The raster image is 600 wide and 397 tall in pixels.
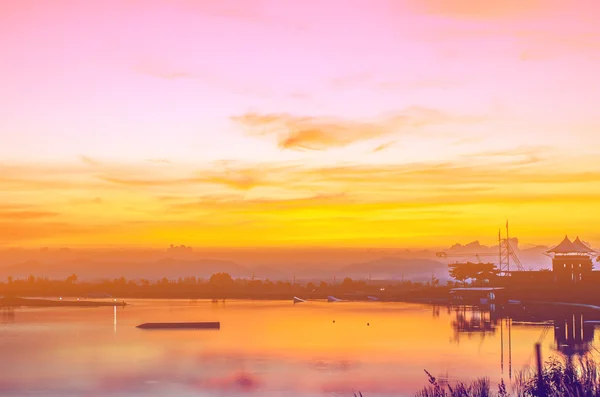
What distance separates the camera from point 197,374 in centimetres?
7562

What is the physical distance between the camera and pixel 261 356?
300 ft

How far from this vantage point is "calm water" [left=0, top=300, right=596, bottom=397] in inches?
2662

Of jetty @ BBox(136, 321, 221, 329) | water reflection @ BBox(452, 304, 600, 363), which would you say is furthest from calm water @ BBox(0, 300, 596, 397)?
jetty @ BBox(136, 321, 221, 329)

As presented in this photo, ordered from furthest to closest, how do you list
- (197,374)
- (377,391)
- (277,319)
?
1. (277,319)
2. (197,374)
3. (377,391)

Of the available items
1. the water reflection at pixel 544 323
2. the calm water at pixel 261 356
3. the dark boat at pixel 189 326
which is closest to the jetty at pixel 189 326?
the dark boat at pixel 189 326

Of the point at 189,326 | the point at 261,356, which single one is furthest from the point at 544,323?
the point at 189,326

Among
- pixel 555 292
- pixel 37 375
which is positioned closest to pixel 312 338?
pixel 37 375

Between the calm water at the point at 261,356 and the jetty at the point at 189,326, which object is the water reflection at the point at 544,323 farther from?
the jetty at the point at 189,326

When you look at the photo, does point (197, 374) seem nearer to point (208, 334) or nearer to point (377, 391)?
point (377, 391)

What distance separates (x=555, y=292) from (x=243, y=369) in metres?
141

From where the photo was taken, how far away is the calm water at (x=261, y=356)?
222 feet

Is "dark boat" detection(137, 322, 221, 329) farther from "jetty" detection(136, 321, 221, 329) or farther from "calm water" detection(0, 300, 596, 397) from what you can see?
"calm water" detection(0, 300, 596, 397)

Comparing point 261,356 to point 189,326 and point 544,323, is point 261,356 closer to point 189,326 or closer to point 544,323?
point 189,326

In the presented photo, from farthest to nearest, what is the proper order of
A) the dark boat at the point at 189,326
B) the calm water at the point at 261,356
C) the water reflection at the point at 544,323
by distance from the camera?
the dark boat at the point at 189,326
the water reflection at the point at 544,323
the calm water at the point at 261,356
